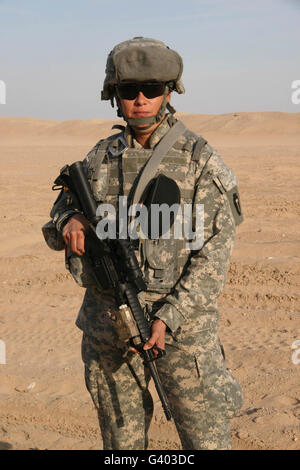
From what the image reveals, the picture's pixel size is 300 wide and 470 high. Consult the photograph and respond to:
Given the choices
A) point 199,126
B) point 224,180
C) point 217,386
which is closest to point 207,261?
point 224,180

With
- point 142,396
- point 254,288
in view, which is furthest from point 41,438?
point 254,288

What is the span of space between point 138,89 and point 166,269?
718 mm

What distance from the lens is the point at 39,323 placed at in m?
6.05

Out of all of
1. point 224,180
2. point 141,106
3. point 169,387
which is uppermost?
point 141,106

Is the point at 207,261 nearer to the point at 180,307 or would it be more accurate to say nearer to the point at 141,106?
the point at 180,307

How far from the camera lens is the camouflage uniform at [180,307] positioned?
2.42 meters

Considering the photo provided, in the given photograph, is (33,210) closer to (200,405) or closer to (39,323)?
(39,323)

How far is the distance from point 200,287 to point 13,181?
1346 cm

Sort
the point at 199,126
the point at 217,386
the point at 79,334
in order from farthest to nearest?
the point at 199,126, the point at 79,334, the point at 217,386

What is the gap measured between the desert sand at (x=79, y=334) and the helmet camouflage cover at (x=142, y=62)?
2.40 meters

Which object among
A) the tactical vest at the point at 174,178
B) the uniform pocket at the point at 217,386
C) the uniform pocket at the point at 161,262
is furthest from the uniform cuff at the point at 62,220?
the uniform pocket at the point at 217,386

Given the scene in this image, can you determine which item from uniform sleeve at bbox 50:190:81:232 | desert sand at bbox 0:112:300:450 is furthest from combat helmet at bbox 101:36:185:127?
desert sand at bbox 0:112:300:450

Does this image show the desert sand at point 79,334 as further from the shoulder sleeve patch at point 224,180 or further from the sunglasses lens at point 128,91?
the sunglasses lens at point 128,91

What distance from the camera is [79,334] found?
5.71 m
